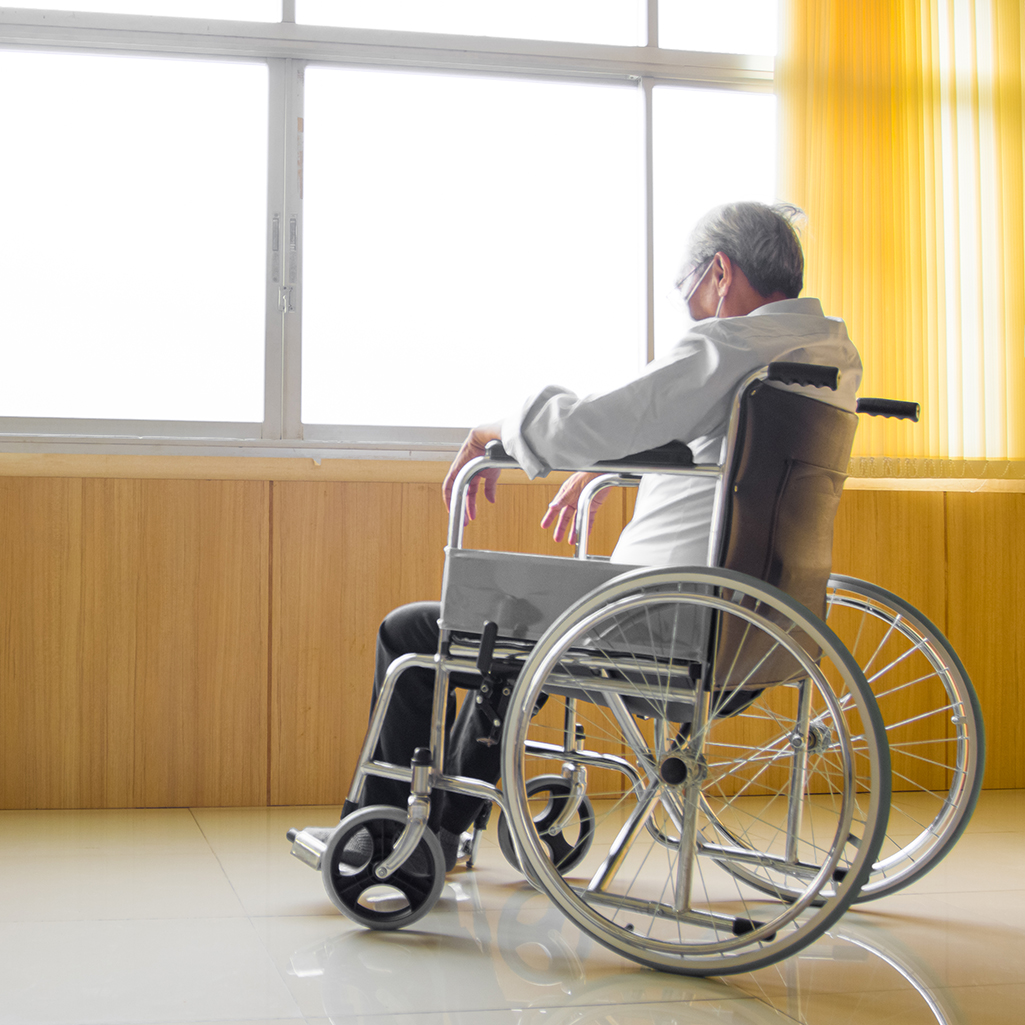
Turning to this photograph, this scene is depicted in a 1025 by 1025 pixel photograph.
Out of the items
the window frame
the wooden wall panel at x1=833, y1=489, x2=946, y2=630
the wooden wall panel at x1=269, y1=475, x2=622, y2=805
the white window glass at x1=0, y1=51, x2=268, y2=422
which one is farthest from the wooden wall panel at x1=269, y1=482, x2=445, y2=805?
the wooden wall panel at x1=833, y1=489, x2=946, y2=630

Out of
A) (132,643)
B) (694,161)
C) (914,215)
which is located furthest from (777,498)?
(694,161)

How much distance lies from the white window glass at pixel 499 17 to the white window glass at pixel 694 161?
0.71ft

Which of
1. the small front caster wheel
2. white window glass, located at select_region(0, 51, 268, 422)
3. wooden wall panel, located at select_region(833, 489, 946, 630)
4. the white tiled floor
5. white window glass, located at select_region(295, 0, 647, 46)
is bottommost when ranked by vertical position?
the white tiled floor

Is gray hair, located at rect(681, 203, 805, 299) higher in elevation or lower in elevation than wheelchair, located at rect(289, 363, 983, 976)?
higher

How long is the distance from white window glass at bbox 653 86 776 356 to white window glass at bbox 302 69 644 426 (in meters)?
0.06

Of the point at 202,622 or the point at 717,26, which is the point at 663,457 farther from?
the point at 717,26

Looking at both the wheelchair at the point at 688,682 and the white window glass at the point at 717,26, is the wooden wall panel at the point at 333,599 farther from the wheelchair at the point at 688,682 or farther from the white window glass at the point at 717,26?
the white window glass at the point at 717,26

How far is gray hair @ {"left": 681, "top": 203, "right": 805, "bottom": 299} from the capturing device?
5.10 ft

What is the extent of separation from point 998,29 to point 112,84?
7.53 feet

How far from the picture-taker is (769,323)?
1410 millimetres

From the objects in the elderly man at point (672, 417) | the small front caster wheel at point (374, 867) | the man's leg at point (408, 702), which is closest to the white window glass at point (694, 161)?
the elderly man at point (672, 417)

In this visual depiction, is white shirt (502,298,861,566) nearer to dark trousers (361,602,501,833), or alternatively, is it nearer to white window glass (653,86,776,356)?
dark trousers (361,602,501,833)

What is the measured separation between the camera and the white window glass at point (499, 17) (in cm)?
270

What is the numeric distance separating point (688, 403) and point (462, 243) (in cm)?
157
